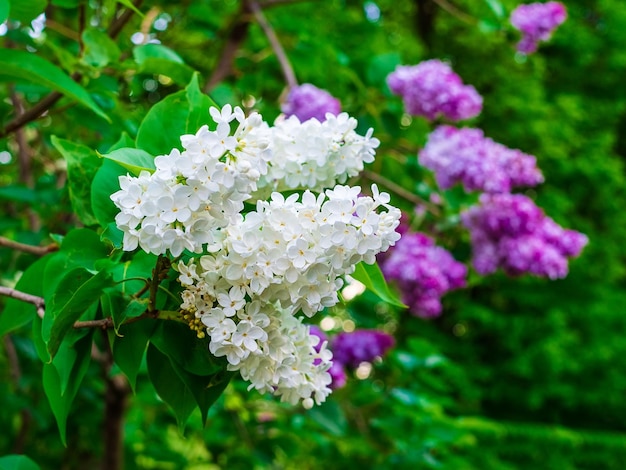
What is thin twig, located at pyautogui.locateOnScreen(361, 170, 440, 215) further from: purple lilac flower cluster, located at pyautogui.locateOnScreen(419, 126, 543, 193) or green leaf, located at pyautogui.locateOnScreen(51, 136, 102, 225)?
green leaf, located at pyautogui.locateOnScreen(51, 136, 102, 225)

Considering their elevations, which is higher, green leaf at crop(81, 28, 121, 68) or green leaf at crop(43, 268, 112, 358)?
green leaf at crop(43, 268, 112, 358)

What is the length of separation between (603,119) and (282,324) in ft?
28.0

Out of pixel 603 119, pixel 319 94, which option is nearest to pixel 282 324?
pixel 319 94

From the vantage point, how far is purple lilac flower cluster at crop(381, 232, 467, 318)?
189 cm

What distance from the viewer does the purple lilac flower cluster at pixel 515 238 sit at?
1.90m

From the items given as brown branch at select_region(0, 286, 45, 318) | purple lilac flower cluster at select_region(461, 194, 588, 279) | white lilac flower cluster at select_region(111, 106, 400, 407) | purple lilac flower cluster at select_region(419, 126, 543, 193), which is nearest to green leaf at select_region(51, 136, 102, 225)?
brown branch at select_region(0, 286, 45, 318)

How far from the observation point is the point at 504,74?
8227mm

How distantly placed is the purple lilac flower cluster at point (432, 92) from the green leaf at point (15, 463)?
124 centimetres

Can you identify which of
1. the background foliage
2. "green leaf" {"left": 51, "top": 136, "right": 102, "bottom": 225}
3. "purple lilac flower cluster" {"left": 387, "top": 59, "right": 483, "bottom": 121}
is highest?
"green leaf" {"left": 51, "top": 136, "right": 102, "bottom": 225}

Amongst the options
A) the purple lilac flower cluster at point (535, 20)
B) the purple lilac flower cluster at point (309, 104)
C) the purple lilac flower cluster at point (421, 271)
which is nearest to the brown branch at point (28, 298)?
the purple lilac flower cluster at point (309, 104)

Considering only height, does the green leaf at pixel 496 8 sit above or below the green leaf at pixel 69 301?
below

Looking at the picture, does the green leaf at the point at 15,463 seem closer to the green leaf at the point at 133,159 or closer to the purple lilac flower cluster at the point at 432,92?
the green leaf at the point at 133,159

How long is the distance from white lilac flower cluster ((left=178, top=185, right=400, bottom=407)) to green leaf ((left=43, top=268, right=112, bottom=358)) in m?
0.08

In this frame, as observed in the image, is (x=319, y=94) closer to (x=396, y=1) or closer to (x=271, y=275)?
(x=271, y=275)
